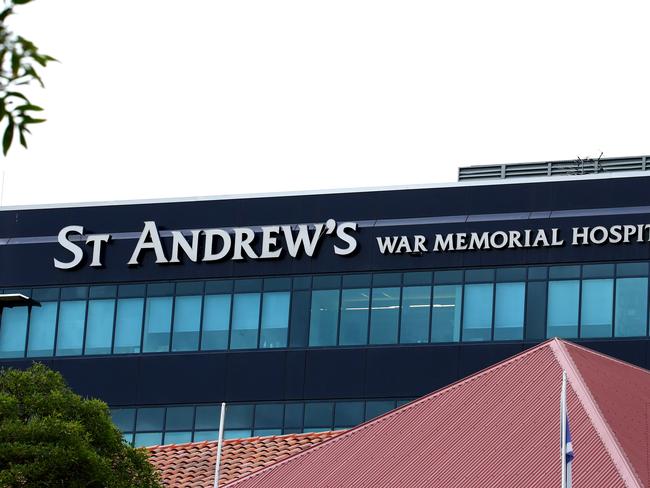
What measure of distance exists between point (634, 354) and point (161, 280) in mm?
15855

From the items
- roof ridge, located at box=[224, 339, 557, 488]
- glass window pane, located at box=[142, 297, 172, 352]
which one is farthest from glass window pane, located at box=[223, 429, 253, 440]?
roof ridge, located at box=[224, 339, 557, 488]

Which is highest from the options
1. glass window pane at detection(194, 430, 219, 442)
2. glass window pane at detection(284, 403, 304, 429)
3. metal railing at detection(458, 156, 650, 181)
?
metal railing at detection(458, 156, 650, 181)

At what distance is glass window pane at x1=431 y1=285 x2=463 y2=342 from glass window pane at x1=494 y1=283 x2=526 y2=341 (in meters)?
1.21

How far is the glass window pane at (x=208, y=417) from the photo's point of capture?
5100 centimetres

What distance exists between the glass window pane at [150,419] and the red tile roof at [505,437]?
16.7 meters

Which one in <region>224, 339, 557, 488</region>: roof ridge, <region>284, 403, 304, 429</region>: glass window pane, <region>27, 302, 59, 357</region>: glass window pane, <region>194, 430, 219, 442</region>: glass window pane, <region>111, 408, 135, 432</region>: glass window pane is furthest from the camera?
<region>27, 302, 59, 357</region>: glass window pane

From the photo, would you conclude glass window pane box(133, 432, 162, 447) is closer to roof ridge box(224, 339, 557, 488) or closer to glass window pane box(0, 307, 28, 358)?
glass window pane box(0, 307, 28, 358)

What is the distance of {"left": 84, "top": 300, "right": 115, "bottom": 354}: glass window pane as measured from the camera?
5256 centimetres

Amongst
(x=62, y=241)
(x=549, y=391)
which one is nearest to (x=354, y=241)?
(x=62, y=241)

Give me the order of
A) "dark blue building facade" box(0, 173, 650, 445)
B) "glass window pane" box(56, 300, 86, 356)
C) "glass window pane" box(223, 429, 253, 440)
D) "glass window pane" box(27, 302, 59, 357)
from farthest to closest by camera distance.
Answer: "glass window pane" box(27, 302, 59, 357), "glass window pane" box(56, 300, 86, 356), "glass window pane" box(223, 429, 253, 440), "dark blue building facade" box(0, 173, 650, 445)

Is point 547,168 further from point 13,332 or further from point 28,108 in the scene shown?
point 28,108

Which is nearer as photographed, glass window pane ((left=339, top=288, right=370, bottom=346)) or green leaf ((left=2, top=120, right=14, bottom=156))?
green leaf ((left=2, top=120, right=14, bottom=156))

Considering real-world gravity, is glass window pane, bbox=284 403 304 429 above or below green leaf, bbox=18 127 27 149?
below

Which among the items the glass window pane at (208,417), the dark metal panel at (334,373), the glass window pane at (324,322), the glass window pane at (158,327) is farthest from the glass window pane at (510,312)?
the glass window pane at (158,327)
